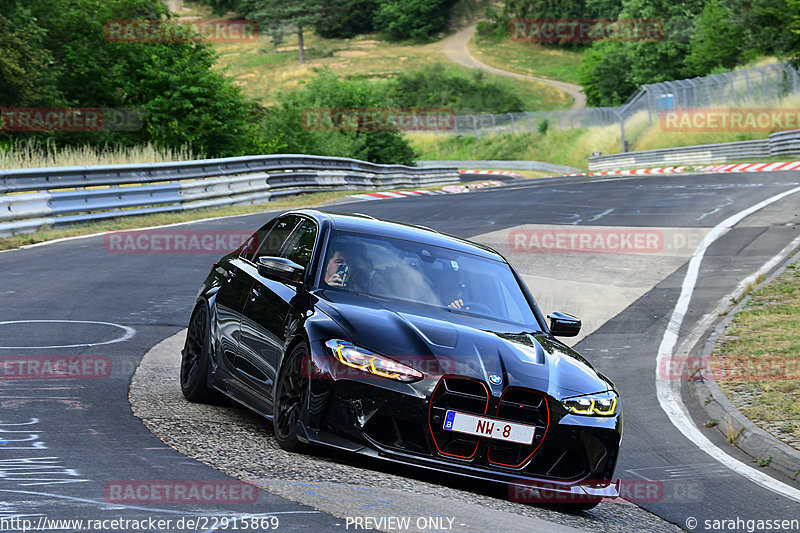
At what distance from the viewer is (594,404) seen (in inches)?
251

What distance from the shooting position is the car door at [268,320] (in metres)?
6.83

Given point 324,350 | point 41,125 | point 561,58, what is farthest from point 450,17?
point 324,350

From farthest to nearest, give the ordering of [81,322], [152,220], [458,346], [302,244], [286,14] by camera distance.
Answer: [286,14]
[152,220]
[81,322]
[302,244]
[458,346]

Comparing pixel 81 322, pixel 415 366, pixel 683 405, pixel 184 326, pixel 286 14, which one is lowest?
pixel 683 405

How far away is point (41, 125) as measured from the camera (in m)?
29.3

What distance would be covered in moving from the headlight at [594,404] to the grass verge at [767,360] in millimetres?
2598

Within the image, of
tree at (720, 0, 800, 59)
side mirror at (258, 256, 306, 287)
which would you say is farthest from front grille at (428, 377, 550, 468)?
tree at (720, 0, 800, 59)

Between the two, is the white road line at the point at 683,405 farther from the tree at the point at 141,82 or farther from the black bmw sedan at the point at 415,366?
the tree at the point at 141,82

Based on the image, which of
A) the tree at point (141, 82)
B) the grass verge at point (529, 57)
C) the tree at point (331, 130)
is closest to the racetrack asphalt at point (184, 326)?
the tree at point (141, 82)

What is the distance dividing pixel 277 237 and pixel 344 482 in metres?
3.03

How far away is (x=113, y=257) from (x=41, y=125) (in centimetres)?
1458

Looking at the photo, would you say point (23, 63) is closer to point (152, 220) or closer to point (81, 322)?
point (152, 220)

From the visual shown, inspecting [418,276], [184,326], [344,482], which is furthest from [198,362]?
[184,326]

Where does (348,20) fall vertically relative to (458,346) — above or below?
above
